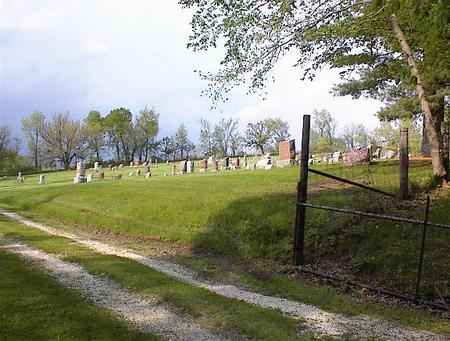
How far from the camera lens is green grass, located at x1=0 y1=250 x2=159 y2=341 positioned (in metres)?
5.13

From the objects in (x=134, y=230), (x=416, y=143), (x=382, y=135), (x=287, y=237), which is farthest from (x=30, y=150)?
(x=287, y=237)

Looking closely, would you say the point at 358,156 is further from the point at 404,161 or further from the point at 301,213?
the point at 301,213

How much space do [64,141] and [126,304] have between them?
7953cm

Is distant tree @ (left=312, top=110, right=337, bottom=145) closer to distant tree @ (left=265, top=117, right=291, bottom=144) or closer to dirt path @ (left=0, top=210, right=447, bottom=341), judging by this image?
distant tree @ (left=265, top=117, right=291, bottom=144)

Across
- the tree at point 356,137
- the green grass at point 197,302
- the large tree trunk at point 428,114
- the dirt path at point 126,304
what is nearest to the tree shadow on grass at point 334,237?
the large tree trunk at point 428,114

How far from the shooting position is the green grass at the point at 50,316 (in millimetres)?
5129

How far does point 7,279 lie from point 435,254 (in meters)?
7.91

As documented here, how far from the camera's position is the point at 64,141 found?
263ft

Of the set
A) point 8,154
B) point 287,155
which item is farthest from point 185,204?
point 8,154

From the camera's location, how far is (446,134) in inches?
838

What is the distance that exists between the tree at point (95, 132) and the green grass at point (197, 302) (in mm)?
75252

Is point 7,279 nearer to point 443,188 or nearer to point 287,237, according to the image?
point 287,237

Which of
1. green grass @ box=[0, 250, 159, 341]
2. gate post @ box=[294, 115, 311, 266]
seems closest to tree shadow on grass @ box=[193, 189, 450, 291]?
gate post @ box=[294, 115, 311, 266]

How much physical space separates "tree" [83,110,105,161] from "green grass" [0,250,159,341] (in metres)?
78.2
